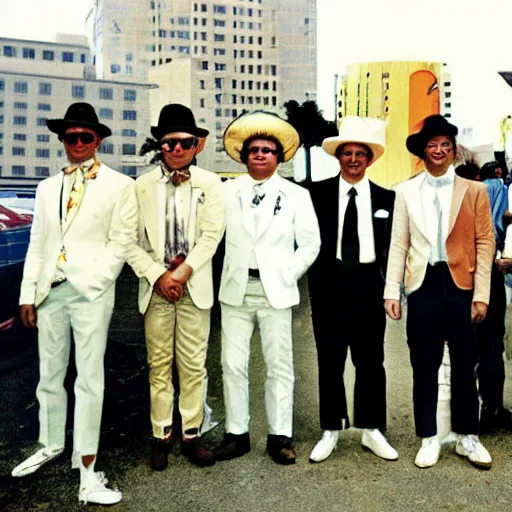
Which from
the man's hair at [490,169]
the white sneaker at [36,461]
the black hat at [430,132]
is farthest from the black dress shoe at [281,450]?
the man's hair at [490,169]

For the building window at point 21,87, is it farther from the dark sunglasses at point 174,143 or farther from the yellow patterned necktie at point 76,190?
the dark sunglasses at point 174,143

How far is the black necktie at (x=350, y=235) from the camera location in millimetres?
3369

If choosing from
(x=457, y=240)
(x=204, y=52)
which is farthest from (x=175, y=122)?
(x=457, y=240)

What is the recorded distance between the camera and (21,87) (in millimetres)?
3688

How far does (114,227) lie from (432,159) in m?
1.72

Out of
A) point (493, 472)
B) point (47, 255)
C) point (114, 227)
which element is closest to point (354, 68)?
point (114, 227)

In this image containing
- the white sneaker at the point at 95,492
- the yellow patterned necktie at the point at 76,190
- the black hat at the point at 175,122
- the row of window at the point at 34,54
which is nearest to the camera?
the white sneaker at the point at 95,492

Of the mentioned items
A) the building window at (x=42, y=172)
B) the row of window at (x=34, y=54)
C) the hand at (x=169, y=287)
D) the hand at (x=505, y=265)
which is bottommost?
the hand at (x=169, y=287)

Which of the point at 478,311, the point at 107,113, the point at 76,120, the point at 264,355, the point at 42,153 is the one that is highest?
the point at 107,113

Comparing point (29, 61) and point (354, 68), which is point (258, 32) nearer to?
point (354, 68)

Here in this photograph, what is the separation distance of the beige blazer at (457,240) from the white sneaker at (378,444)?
30.3 inches

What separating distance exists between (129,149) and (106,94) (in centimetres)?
38

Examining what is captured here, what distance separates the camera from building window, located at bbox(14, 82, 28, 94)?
367 centimetres

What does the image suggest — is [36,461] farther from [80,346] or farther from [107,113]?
[107,113]
